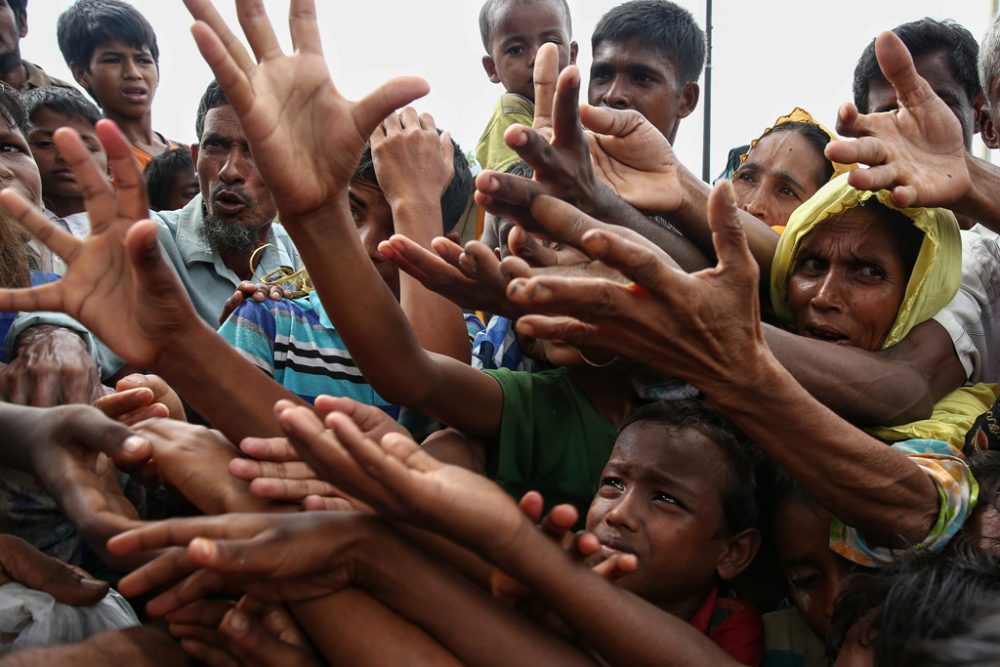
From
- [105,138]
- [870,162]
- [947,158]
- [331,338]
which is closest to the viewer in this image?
[105,138]

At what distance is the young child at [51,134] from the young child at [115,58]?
0.74m

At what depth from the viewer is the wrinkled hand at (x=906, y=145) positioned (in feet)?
6.64

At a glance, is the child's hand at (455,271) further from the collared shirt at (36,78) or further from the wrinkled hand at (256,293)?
the collared shirt at (36,78)

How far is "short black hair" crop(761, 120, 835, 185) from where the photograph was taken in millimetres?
2951

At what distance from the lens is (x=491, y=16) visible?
14.8ft

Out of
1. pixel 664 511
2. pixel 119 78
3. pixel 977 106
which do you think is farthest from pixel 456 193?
pixel 119 78

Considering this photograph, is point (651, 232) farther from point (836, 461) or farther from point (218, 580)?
point (218, 580)

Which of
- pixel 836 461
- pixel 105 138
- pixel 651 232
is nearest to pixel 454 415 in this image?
pixel 651 232

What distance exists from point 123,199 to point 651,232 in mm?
1174

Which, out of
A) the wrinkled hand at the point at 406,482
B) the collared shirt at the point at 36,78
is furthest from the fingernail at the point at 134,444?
the collared shirt at the point at 36,78

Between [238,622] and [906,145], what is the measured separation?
1.74m

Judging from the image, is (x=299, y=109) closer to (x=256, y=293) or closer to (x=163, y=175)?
(x=256, y=293)

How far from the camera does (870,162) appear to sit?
2057mm

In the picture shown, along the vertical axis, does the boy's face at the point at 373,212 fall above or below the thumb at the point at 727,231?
below
